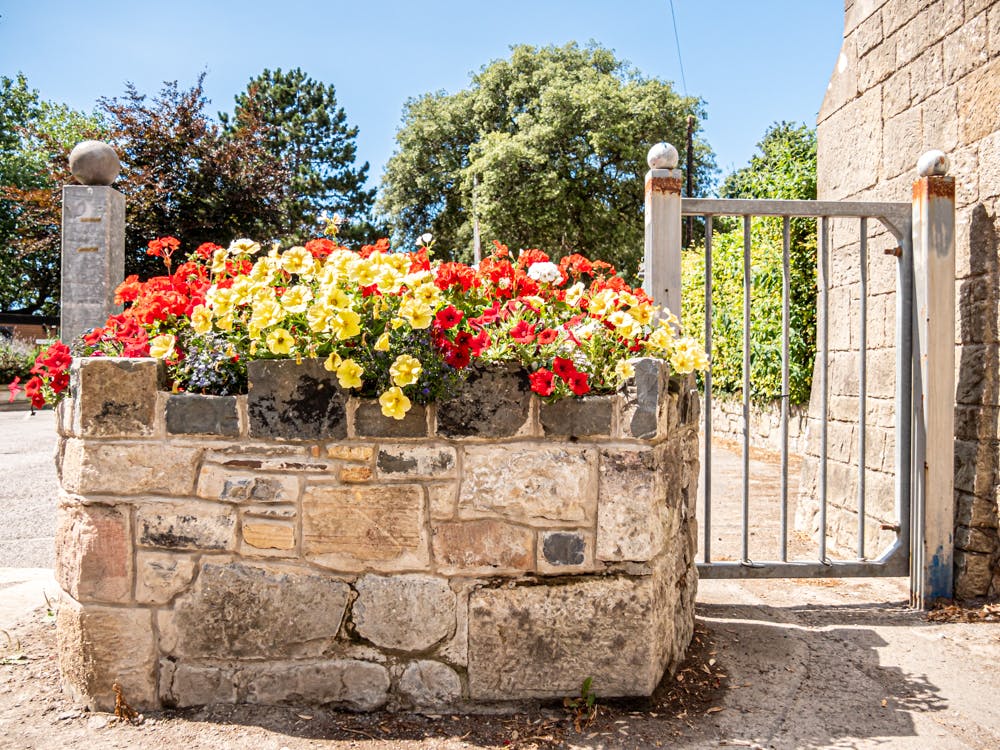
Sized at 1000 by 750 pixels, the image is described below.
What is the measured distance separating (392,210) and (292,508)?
23.5 m

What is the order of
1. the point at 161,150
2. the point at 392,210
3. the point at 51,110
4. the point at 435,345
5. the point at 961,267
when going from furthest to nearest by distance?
the point at 51,110 < the point at 392,210 < the point at 161,150 < the point at 961,267 < the point at 435,345

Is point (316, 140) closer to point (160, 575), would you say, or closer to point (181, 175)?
point (181, 175)

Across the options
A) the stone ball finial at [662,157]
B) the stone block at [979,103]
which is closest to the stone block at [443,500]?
the stone ball finial at [662,157]

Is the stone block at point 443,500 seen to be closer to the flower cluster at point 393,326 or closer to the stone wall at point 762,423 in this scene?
the flower cluster at point 393,326

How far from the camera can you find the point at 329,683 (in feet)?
8.13

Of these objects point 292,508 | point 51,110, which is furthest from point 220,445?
point 51,110

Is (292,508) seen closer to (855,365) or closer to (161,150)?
(855,365)

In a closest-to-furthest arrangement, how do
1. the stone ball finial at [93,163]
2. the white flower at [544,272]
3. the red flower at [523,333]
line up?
1. the red flower at [523,333]
2. the white flower at [544,272]
3. the stone ball finial at [93,163]

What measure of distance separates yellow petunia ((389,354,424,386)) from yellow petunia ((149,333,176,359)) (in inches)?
30.6

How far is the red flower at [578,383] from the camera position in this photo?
7.73ft

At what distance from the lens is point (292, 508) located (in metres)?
2.46

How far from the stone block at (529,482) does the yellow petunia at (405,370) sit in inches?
12.1

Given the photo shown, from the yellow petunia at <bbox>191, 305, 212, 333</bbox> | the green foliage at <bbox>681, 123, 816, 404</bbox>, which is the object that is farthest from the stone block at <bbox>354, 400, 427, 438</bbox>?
the green foliage at <bbox>681, 123, 816, 404</bbox>

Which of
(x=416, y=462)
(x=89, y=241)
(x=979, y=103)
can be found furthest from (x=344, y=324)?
(x=979, y=103)
